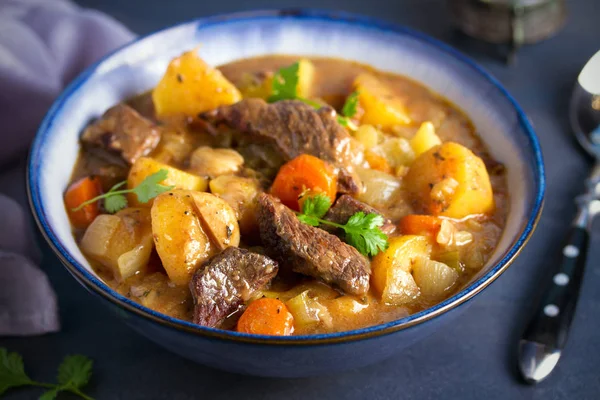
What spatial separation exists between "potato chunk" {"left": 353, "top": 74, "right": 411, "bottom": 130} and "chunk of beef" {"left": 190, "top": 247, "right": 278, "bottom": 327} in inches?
45.6

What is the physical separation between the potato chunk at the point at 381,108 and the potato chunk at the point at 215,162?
0.74 metres

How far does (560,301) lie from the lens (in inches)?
117

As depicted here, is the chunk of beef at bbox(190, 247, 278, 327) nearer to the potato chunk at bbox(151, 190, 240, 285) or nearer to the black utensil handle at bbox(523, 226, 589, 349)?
the potato chunk at bbox(151, 190, 240, 285)

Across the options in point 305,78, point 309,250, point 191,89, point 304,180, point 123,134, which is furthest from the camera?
point 305,78

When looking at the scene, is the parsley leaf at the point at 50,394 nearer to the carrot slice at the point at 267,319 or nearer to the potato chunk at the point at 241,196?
the carrot slice at the point at 267,319

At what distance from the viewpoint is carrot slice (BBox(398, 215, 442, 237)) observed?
2857mm

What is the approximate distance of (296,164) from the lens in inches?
117

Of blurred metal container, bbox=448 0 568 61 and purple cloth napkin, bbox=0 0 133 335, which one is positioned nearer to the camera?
purple cloth napkin, bbox=0 0 133 335

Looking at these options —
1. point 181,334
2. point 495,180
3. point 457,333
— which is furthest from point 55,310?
point 495,180

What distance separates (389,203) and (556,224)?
104 centimetres

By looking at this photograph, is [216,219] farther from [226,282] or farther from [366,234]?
[366,234]

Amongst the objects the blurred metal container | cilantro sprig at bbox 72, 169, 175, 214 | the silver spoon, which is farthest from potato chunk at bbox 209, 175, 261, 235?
the blurred metal container

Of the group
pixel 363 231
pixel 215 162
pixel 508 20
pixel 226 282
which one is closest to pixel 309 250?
pixel 363 231

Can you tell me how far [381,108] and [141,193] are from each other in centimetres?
129
